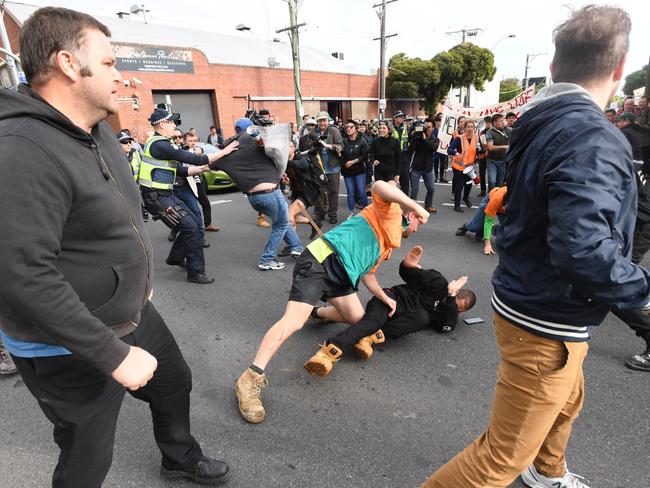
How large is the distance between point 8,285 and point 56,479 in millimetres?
798

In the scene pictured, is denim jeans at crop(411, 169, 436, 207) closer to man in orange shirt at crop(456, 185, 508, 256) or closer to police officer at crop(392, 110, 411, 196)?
police officer at crop(392, 110, 411, 196)

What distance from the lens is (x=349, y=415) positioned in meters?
2.43

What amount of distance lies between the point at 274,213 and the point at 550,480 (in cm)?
382

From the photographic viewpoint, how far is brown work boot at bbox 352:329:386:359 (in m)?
2.88

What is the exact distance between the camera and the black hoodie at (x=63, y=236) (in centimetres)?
100

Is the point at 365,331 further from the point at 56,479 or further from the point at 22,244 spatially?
the point at 22,244

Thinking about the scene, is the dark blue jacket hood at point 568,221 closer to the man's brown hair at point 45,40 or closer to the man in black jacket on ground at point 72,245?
the man in black jacket on ground at point 72,245

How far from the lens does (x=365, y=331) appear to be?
9.30ft

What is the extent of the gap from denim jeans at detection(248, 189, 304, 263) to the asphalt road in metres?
1.32

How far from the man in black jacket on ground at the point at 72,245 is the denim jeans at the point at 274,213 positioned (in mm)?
3248

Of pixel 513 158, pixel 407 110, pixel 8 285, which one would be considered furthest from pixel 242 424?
pixel 407 110

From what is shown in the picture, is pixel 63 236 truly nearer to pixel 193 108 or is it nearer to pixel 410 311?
pixel 410 311

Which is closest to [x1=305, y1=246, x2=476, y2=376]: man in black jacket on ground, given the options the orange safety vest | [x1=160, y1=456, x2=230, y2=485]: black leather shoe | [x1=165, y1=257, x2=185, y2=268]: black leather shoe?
[x1=160, y1=456, x2=230, y2=485]: black leather shoe

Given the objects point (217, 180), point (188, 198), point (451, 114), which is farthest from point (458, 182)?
point (217, 180)
